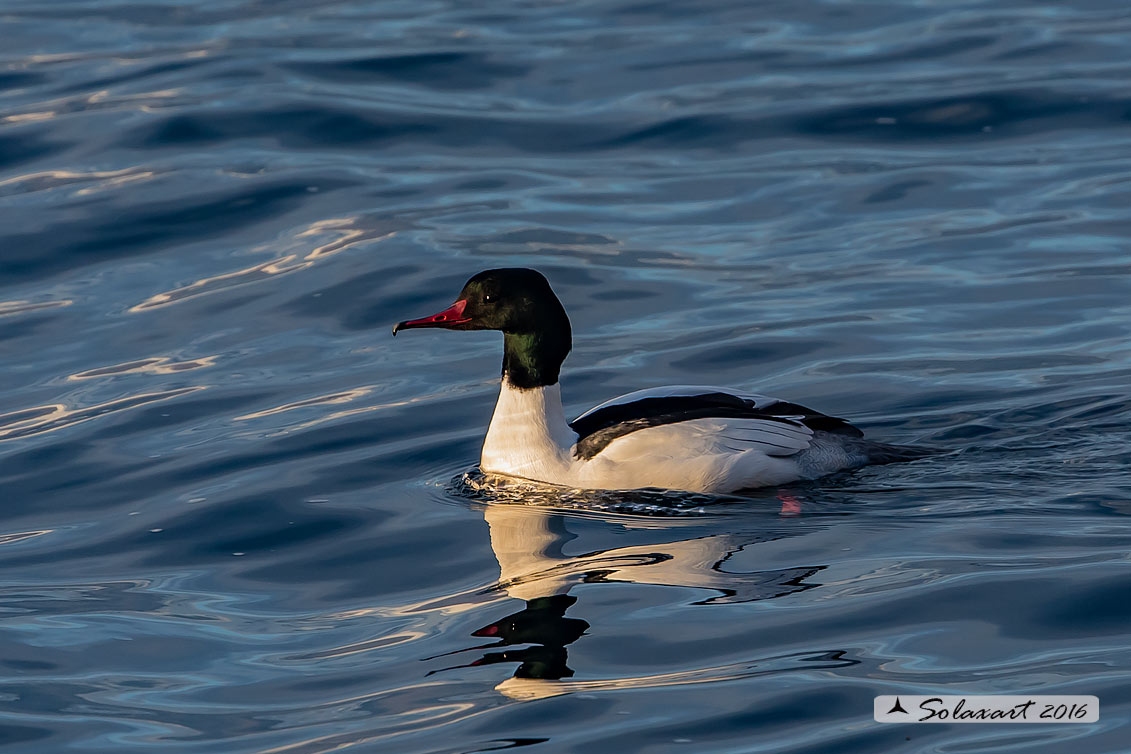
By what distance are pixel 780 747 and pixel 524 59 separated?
1248 cm

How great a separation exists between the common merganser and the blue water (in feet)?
0.51

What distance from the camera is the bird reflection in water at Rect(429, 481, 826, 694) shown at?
6.23 m

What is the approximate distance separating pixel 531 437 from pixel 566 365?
89.7 inches

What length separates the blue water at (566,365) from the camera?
19.7 feet

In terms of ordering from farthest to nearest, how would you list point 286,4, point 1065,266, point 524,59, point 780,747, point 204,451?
point 286,4 → point 524,59 → point 1065,266 → point 204,451 → point 780,747

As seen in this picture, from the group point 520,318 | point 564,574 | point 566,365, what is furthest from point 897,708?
point 566,365

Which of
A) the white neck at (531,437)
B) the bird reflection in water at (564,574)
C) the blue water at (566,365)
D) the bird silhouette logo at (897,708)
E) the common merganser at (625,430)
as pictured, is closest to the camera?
the bird silhouette logo at (897,708)

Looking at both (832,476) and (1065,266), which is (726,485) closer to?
(832,476)

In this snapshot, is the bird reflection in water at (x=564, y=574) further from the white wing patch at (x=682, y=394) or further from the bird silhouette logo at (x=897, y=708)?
the bird silhouette logo at (x=897, y=708)

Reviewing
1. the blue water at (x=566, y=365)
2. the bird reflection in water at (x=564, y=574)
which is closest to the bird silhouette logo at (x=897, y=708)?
the blue water at (x=566, y=365)

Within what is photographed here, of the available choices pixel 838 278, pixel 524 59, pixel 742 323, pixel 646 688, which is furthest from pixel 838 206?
pixel 646 688

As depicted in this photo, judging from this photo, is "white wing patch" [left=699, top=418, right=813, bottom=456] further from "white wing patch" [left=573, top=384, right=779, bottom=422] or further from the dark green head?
the dark green head

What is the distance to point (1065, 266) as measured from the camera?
11.4 m

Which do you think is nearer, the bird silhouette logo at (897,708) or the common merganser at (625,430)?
the bird silhouette logo at (897,708)
